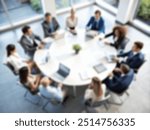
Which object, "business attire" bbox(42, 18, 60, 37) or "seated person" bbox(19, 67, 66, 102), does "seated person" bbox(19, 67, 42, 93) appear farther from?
"business attire" bbox(42, 18, 60, 37)

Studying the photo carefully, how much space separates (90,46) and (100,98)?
50.1 inches

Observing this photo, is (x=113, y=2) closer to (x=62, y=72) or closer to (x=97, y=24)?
(x=97, y=24)

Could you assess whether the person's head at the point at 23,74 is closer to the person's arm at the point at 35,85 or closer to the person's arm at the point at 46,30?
the person's arm at the point at 35,85

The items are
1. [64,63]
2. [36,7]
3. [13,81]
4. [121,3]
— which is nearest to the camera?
[64,63]

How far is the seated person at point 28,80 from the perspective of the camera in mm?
2836

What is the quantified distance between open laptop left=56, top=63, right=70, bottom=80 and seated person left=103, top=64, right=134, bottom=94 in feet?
2.41

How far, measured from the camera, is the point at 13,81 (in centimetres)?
396

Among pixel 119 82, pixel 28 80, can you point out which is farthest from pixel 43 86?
pixel 119 82

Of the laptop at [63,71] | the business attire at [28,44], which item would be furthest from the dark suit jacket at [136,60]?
the business attire at [28,44]

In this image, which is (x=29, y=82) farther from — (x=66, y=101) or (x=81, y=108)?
(x=81, y=108)

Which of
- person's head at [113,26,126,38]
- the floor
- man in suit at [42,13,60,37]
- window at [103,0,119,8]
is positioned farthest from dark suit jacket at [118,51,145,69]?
window at [103,0,119,8]

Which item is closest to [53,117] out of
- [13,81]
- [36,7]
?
[13,81]

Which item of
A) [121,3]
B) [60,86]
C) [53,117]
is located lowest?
[60,86]

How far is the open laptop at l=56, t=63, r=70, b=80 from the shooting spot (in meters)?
3.09
